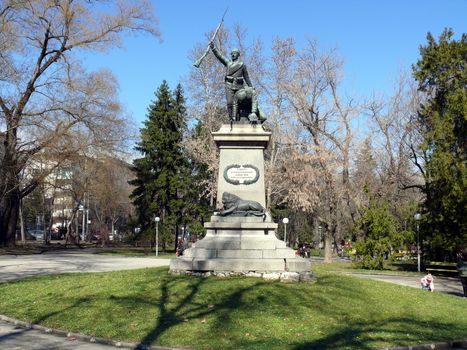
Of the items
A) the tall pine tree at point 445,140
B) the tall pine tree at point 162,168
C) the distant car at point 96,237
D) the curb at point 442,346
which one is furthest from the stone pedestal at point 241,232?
the distant car at point 96,237

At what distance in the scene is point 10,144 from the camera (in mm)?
34688

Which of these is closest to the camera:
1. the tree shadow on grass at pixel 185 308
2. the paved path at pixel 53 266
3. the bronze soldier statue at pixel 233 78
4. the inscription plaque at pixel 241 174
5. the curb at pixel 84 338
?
the curb at pixel 84 338

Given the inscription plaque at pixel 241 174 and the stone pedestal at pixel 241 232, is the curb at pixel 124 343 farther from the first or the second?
the inscription plaque at pixel 241 174

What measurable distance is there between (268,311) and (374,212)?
2124 cm

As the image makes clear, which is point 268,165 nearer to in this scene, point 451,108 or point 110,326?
point 451,108

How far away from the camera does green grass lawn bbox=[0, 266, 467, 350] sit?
824 centimetres

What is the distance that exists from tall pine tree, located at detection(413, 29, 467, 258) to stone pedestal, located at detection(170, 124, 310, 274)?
16.3 m

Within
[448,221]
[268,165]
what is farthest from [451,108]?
[268,165]

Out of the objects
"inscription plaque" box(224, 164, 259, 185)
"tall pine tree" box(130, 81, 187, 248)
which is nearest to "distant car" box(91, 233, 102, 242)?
"tall pine tree" box(130, 81, 187, 248)

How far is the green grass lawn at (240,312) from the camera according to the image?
824 cm

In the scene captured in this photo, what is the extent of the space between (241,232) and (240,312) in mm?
4059

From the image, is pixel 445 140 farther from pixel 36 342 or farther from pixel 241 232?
pixel 36 342

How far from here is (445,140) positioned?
95.7ft

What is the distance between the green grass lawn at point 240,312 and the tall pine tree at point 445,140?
1499cm
